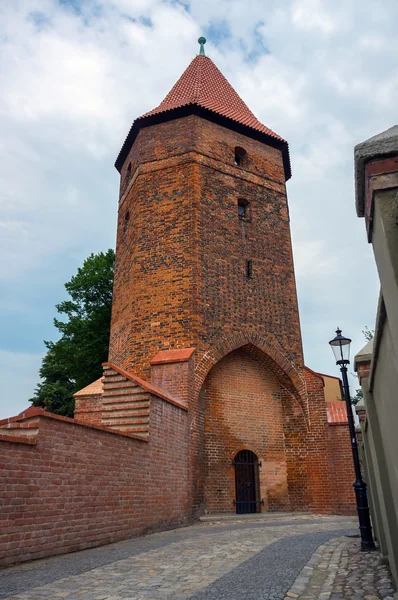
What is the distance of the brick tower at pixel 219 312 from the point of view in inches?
449

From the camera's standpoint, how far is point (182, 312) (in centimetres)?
1175

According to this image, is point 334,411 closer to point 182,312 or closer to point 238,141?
point 182,312

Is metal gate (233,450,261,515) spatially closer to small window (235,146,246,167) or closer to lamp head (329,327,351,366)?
lamp head (329,327,351,366)

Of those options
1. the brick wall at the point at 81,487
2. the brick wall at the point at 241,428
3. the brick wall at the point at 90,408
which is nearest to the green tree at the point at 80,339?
the brick wall at the point at 90,408

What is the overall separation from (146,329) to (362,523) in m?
7.35

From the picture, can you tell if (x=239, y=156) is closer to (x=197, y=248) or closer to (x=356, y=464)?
(x=197, y=248)

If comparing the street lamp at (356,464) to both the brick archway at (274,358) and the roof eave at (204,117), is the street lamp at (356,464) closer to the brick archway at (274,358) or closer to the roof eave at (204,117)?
the brick archway at (274,358)

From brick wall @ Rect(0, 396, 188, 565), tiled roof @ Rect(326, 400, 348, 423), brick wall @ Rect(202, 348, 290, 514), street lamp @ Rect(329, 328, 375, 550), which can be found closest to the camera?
brick wall @ Rect(0, 396, 188, 565)

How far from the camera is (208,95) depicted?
16203mm

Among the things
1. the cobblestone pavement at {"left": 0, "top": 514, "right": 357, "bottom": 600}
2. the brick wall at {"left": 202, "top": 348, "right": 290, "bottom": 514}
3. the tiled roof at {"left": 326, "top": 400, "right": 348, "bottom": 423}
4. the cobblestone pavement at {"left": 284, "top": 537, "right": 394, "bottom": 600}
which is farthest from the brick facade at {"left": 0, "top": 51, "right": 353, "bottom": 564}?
the cobblestone pavement at {"left": 284, "top": 537, "right": 394, "bottom": 600}

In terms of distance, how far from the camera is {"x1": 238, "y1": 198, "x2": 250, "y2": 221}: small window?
46.8ft

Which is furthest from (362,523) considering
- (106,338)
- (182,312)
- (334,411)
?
(106,338)

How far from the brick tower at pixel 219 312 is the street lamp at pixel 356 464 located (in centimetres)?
399

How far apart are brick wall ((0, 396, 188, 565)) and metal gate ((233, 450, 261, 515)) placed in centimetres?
294
